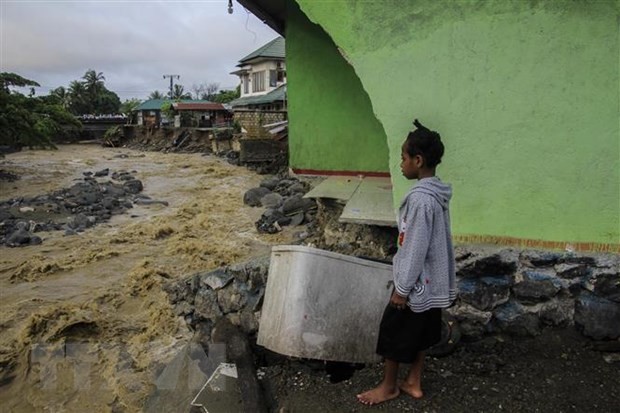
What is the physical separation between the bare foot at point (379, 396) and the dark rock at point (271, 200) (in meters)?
8.79

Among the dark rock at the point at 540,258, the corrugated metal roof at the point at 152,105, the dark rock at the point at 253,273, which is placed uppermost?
the corrugated metal roof at the point at 152,105

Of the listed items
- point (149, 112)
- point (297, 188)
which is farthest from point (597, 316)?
point (149, 112)

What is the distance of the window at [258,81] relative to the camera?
35531 millimetres

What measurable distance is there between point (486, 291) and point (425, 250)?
1.31 metres

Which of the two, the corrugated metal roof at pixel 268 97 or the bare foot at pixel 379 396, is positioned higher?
the corrugated metal roof at pixel 268 97

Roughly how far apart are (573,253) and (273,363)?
2.35m

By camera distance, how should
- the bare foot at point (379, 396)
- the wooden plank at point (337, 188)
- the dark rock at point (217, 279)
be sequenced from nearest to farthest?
the bare foot at point (379, 396) → the dark rock at point (217, 279) → the wooden plank at point (337, 188)

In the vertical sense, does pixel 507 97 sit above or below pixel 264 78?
below

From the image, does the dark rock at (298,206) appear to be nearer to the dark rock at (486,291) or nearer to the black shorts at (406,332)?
the dark rock at (486,291)

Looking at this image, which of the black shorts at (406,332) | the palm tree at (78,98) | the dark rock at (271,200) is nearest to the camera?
the black shorts at (406,332)

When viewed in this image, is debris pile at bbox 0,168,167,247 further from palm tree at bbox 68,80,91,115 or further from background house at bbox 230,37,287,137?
palm tree at bbox 68,80,91,115

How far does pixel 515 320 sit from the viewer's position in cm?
340

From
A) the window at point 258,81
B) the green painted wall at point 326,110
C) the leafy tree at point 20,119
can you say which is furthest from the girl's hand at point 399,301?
the window at point 258,81

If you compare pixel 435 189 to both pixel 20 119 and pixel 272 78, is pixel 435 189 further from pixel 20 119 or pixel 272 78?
pixel 272 78
